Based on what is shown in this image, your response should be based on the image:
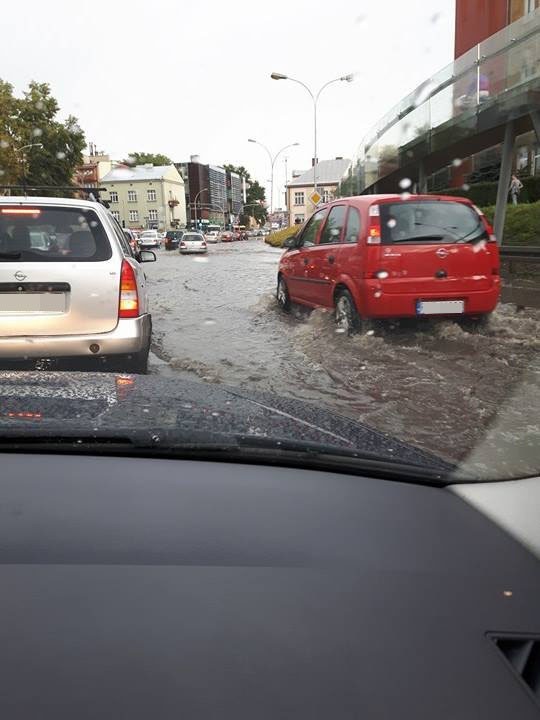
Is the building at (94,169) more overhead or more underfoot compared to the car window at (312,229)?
more overhead

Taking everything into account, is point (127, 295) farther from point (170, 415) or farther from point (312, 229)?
point (312, 229)

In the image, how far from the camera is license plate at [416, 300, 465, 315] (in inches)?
250

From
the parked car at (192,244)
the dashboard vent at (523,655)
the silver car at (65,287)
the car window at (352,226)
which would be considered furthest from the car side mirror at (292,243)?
the parked car at (192,244)

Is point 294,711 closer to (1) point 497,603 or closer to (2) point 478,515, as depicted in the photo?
(1) point 497,603

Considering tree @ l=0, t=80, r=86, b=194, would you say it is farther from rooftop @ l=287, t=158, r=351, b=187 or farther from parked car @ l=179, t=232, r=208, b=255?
rooftop @ l=287, t=158, r=351, b=187

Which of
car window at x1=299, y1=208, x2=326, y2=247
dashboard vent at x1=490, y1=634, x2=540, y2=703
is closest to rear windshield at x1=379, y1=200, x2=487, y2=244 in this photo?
car window at x1=299, y1=208, x2=326, y2=247

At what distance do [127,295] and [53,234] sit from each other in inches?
30.6

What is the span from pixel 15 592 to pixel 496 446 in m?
3.27

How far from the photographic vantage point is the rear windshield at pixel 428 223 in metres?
6.38

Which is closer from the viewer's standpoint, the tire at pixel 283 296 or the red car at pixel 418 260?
the red car at pixel 418 260

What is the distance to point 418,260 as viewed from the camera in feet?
20.7

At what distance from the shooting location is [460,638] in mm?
1026

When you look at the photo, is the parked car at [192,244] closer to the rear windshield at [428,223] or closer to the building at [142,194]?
the rear windshield at [428,223]

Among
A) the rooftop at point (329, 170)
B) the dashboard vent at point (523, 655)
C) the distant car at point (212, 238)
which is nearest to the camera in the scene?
the dashboard vent at point (523, 655)
